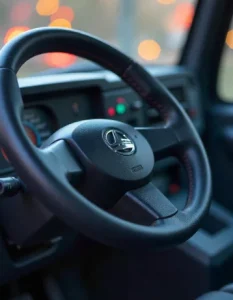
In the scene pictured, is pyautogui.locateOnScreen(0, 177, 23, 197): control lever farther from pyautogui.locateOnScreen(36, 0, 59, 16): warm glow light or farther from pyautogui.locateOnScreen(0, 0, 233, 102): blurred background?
pyautogui.locateOnScreen(36, 0, 59, 16): warm glow light

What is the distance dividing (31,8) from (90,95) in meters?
0.35

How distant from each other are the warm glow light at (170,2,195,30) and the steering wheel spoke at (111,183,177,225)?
1.29m

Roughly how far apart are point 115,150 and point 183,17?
51.4 inches

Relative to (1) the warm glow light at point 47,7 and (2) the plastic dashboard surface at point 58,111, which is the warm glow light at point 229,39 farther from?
(1) the warm glow light at point 47,7

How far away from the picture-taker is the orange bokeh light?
157 cm

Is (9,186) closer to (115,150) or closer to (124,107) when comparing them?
(115,150)

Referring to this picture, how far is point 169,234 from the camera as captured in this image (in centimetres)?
82

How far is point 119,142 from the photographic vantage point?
0.95 meters

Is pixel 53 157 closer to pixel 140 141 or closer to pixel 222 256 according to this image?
pixel 140 141

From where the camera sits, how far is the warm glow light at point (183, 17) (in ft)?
6.64

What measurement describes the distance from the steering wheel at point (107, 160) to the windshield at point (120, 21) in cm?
45

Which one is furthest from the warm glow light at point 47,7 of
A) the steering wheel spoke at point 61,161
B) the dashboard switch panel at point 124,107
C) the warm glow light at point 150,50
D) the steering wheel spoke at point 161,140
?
the steering wheel spoke at point 61,161

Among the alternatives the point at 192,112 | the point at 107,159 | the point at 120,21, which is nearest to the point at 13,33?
the point at 107,159

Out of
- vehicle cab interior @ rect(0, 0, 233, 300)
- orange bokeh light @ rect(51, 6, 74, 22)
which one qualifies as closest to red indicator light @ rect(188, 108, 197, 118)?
vehicle cab interior @ rect(0, 0, 233, 300)
